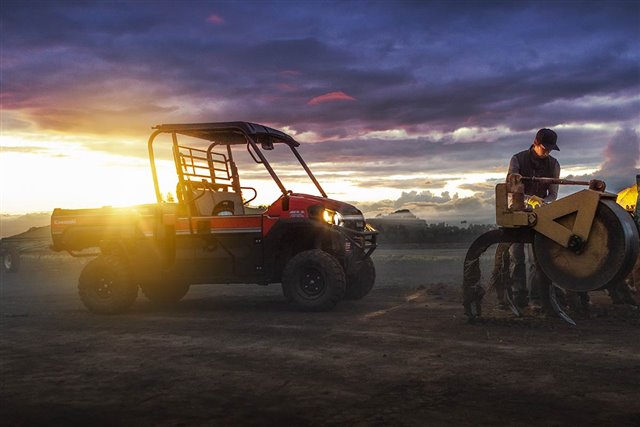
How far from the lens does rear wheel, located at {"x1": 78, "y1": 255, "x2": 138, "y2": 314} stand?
36.2 ft

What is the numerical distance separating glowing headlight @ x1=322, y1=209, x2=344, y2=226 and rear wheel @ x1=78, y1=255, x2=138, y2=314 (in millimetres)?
3323

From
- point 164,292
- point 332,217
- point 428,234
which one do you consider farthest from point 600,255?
point 428,234

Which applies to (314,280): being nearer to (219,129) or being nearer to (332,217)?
(332,217)

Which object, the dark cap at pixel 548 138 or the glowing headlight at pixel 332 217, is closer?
the dark cap at pixel 548 138

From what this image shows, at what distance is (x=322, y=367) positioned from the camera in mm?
6285

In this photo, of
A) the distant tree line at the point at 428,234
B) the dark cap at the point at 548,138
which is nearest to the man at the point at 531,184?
the dark cap at the point at 548,138

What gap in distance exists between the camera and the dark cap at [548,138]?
921 cm

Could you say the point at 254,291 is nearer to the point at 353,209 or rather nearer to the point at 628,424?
the point at 353,209

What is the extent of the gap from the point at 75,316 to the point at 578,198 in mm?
7738

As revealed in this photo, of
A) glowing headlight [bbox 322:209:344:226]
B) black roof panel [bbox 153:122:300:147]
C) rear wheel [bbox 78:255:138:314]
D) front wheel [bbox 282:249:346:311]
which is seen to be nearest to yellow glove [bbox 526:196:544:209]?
front wheel [bbox 282:249:346:311]

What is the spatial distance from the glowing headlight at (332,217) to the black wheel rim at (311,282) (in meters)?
0.78

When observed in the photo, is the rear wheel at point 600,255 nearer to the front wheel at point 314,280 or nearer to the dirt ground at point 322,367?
the dirt ground at point 322,367

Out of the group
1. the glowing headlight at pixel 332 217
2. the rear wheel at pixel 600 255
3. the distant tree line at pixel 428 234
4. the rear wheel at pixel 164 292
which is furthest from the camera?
the distant tree line at pixel 428 234

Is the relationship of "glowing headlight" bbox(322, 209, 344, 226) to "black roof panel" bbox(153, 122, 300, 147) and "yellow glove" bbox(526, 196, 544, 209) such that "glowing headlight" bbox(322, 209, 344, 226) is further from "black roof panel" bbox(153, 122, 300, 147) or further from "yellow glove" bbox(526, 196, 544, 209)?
"yellow glove" bbox(526, 196, 544, 209)
